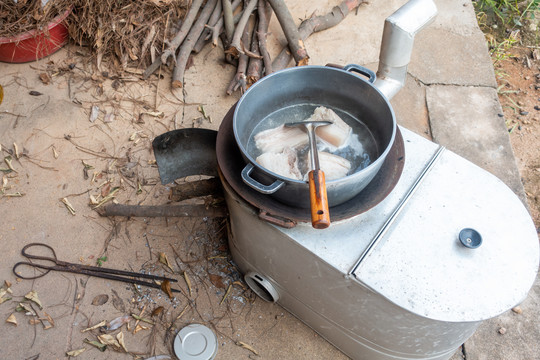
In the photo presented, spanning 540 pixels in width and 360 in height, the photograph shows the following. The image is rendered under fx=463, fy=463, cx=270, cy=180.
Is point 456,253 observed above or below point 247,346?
above

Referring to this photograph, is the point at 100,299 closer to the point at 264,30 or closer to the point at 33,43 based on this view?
the point at 33,43

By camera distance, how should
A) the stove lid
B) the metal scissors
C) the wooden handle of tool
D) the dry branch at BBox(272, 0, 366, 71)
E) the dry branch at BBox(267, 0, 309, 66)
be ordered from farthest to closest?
the dry branch at BBox(272, 0, 366, 71), the dry branch at BBox(267, 0, 309, 66), the metal scissors, the stove lid, the wooden handle of tool

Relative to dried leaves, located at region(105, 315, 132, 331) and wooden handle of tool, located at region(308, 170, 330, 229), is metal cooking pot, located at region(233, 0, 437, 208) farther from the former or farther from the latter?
dried leaves, located at region(105, 315, 132, 331)

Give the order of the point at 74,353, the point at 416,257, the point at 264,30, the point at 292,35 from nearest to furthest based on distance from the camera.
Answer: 1. the point at 416,257
2. the point at 74,353
3. the point at 292,35
4. the point at 264,30

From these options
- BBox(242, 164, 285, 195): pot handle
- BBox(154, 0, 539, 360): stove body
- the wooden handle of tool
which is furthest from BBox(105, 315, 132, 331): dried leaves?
the wooden handle of tool

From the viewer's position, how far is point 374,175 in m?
1.80

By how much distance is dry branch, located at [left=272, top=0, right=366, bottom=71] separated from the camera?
3.44 meters

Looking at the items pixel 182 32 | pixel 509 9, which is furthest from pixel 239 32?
pixel 509 9

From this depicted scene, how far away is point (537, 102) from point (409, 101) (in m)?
1.09

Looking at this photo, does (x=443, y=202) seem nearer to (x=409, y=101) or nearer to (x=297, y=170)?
(x=297, y=170)

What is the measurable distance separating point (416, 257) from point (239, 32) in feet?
7.39

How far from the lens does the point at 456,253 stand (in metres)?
1.76

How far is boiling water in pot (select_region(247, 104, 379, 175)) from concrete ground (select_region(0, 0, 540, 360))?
90 centimetres

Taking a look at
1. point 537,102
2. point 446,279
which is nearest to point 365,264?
point 446,279
